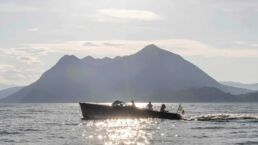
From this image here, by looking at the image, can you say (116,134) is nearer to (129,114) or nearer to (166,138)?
(166,138)

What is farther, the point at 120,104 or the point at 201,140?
the point at 120,104

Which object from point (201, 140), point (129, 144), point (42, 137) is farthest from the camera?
point (42, 137)

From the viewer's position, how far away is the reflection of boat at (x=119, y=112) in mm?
84625

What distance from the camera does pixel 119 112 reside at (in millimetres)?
84500

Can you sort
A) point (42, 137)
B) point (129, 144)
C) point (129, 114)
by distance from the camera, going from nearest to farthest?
point (129, 144) < point (42, 137) < point (129, 114)

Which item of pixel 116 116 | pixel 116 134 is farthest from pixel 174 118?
pixel 116 134

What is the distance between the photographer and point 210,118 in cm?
8956

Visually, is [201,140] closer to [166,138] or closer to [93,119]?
[166,138]

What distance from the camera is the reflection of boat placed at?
8462 cm

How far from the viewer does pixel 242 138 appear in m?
50.1

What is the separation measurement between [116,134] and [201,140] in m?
10.1

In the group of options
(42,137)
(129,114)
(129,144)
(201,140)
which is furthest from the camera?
(129,114)

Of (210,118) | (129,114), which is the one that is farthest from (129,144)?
(210,118)

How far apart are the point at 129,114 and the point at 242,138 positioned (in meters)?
35.9
